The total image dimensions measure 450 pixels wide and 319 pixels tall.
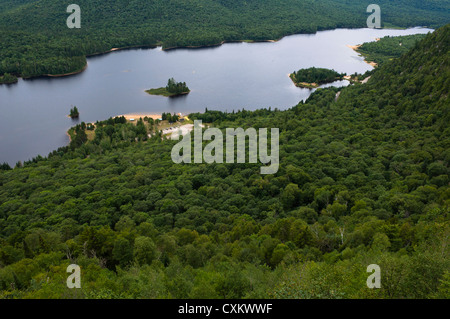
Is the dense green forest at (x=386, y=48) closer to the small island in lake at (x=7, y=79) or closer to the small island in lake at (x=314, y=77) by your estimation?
the small island in lake at (x=314, y=77)

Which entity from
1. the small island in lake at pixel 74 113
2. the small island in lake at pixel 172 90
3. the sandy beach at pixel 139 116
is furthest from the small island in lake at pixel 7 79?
the sandy beach at pixel 139 116

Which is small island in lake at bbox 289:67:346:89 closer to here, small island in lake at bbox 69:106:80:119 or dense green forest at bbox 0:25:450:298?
dense green forest at bbox 0:25:450:298

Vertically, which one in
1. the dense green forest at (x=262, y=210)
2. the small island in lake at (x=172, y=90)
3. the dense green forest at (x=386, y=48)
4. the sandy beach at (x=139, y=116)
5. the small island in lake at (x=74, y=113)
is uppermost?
the dense green forest at (x=386, y=48)

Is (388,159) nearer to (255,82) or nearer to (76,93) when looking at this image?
(255,82)

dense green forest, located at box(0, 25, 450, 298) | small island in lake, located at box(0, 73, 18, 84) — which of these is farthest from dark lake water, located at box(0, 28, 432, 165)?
dense green forest, located at box(0, 25, 450, 298)

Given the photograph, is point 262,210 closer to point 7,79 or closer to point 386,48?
→ point 7,79
